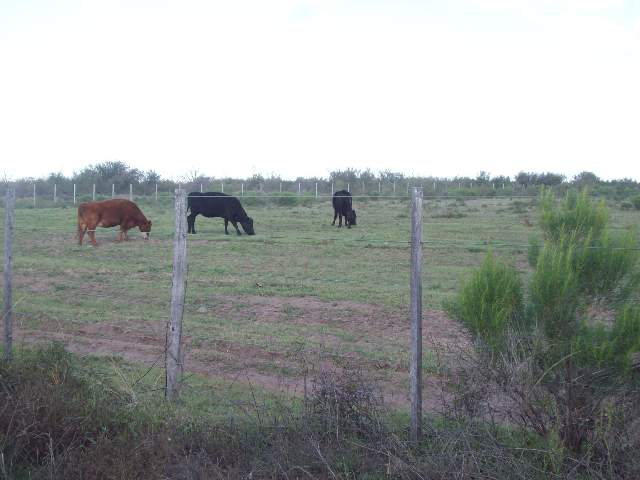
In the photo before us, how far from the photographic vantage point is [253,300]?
443 inches

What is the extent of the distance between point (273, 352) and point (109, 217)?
11.9m

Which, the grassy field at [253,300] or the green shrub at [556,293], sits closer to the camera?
the green shrub at [556,293]

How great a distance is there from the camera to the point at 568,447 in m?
4.82

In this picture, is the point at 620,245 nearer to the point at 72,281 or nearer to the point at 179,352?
the point at 179,352

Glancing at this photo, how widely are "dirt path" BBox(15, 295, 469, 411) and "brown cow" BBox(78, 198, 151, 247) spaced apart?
8.42 m

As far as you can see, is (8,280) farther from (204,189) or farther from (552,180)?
(204,189)

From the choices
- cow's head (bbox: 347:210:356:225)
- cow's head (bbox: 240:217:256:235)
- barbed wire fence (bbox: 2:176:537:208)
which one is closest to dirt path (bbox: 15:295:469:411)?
cow's head (bbox: 240:217:256:235)

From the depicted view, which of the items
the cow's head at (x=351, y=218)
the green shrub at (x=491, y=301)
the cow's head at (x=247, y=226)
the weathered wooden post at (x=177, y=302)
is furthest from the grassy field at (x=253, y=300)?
→ the cow's head at (x=351, y=218)

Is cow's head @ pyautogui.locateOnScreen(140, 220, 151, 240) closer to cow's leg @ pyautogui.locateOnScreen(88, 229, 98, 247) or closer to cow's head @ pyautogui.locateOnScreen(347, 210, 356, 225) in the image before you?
cow's leg @ pyautogui.locateOnScreen(88, 229, 98, 247)

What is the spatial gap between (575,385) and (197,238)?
48.6 feet

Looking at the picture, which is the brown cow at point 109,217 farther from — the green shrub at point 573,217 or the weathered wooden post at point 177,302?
the green shrub at point 573,217

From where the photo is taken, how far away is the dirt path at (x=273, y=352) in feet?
24.0

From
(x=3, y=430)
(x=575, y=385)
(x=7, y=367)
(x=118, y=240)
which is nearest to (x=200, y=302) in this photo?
(x=7, y=367)

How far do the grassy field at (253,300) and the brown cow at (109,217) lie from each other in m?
0.43
